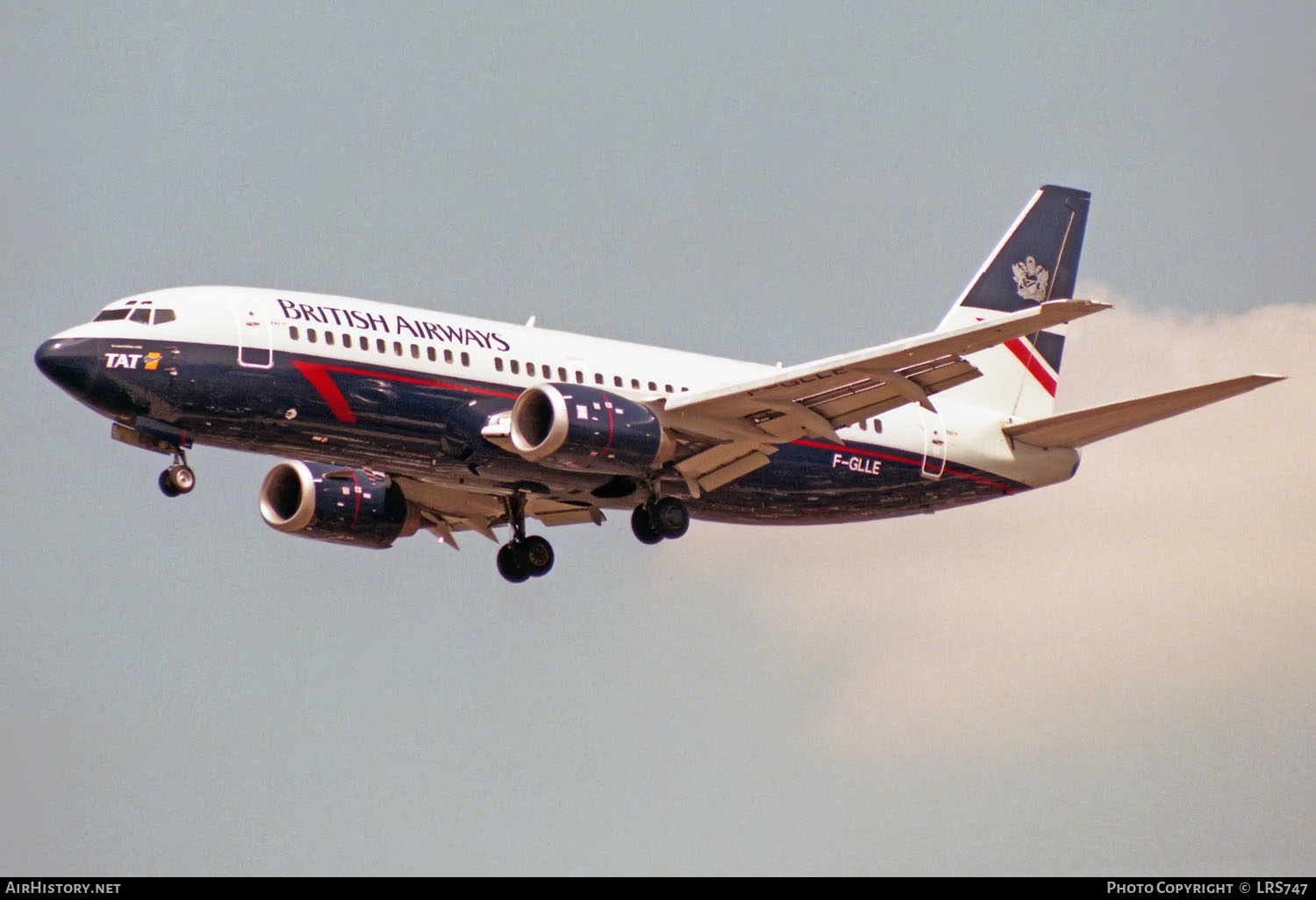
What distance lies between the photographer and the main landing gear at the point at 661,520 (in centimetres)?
4366

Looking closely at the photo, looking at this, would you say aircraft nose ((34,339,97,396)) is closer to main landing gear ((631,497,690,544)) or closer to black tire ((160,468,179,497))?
black tire ((160,468,179,497))

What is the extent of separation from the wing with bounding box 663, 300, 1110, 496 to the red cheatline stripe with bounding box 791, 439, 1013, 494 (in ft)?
4.82

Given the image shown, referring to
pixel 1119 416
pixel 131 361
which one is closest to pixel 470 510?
pixel 131 361

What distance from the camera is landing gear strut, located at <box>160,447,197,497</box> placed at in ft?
129

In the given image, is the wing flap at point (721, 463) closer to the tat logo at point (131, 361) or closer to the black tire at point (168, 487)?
the black tire at point (168, 487)

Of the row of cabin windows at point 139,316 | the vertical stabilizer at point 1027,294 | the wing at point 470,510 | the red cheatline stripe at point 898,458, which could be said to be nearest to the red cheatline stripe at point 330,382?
the row of cabin windows at point 139,316

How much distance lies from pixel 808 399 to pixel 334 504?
448 inches

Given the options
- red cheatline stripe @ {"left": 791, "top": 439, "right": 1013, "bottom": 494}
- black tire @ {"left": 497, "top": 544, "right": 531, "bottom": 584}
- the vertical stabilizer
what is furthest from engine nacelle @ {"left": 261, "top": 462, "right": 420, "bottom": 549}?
the vertical stabilizer

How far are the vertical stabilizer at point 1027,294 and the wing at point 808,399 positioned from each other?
7.58 meters

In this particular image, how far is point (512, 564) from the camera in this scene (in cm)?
4691

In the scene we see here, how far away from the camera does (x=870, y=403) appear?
42219 mm

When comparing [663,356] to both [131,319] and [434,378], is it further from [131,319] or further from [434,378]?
[131,319]
